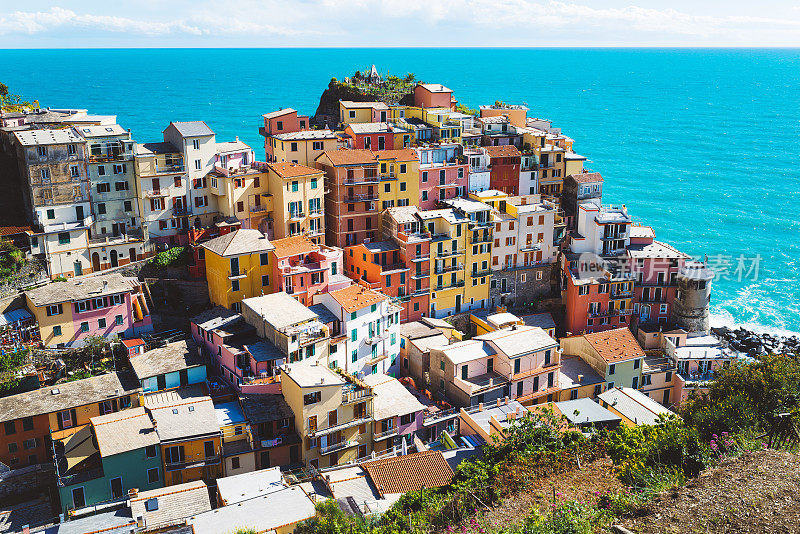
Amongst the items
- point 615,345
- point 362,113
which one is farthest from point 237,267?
point 615,345

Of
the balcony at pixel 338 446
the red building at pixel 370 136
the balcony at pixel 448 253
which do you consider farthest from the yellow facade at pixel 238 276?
the red building at pixel 370 136

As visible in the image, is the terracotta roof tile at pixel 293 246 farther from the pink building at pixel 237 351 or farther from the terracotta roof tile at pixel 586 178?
the terracotta roof tile at pixel 586 178

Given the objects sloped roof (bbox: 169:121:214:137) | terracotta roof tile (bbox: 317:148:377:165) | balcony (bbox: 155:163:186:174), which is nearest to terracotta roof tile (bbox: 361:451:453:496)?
terracotta roof tile (bbox: 317:148:377:165)

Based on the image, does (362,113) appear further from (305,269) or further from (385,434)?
(385,434)

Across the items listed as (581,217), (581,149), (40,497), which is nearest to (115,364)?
(40,497)

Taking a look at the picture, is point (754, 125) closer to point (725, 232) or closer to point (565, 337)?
point (725, 232)
